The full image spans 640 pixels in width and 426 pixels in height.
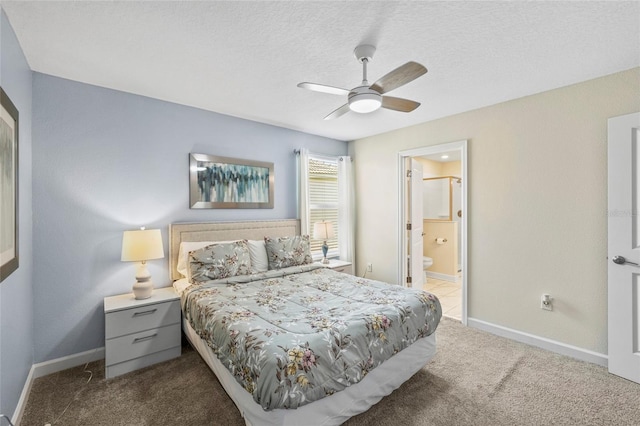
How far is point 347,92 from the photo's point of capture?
2.21 meters

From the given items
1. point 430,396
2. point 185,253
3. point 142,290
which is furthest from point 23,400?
point 430,396

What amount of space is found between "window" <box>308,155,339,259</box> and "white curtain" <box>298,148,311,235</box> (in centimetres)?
22

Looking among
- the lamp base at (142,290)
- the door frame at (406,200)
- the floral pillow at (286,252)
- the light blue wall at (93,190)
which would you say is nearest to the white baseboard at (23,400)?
the light blue wall at (93,190)

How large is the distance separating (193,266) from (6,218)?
139cm

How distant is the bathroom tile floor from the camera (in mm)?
3968

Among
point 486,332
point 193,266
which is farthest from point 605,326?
point 193,266

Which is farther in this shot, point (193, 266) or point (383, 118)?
point (383, 118)

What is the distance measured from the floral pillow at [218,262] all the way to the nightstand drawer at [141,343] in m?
0.49

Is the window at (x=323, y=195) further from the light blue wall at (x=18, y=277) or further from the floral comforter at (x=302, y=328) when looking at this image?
the light blue wall at (x=18, y=277)

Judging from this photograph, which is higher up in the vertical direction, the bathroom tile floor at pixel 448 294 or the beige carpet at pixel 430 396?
the bathroom tile floor at pixel 448 294

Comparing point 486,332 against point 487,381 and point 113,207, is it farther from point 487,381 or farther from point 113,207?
point 113,207

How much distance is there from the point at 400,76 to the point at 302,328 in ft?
5.76

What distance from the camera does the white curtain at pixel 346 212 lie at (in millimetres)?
4762

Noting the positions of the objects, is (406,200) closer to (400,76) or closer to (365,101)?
(365,101)
